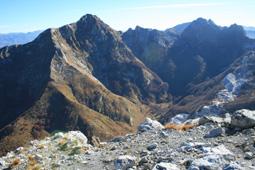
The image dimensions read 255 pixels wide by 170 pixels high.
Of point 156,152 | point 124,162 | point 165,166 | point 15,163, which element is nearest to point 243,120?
point 156,152

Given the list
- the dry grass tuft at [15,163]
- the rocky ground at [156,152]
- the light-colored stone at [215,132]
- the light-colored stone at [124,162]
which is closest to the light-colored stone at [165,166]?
the rocky ground at [156,152]

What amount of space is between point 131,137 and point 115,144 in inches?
60.7

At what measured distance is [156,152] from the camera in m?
25.7

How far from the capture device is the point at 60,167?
27781mm

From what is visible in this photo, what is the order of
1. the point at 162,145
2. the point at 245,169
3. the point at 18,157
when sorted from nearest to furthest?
the point at 245,169
the point at 162,145
the point at 18,157

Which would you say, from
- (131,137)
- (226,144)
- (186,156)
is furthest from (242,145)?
(131,137)

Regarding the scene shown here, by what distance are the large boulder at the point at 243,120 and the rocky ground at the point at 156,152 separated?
0.37 feet

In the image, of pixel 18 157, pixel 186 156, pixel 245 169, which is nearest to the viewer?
pixel 245 169

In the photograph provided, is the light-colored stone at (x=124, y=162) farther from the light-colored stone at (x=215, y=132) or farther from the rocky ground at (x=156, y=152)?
the light-colored stone at (x=215, y=132)

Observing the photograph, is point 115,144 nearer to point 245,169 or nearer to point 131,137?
point 131,137

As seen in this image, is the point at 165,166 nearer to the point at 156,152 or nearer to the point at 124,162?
the point at 156,152

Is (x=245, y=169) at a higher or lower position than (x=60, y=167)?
higher

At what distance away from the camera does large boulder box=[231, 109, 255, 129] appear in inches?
1067

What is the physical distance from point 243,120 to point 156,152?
6.07 m
